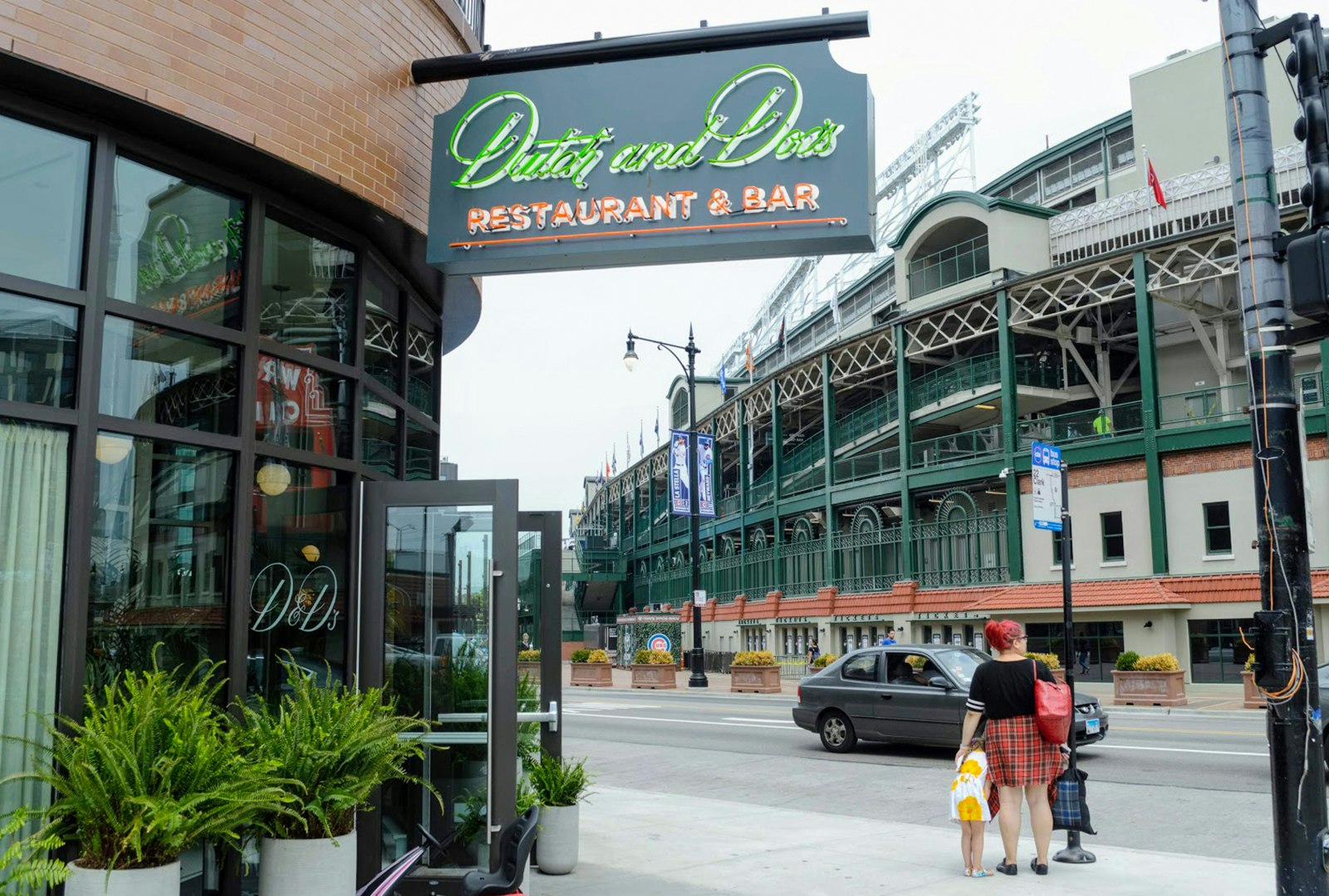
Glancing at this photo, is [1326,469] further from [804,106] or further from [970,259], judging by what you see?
[804,106]

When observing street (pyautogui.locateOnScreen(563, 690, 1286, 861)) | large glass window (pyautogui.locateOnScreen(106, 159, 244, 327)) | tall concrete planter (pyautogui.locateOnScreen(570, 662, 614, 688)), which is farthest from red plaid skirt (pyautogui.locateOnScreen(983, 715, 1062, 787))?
tall concrete planter (pyautogui.locateOnScreen(570, 662, 614, 688))

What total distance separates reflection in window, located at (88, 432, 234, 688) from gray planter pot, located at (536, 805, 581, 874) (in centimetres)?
309

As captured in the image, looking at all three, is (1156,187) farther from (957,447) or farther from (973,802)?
(973,802)

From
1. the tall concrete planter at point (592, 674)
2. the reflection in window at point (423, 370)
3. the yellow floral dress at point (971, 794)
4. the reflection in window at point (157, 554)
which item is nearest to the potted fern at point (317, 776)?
the reflection in window at point (157, 554)

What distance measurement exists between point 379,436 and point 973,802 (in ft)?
16.3

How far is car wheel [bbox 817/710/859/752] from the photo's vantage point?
57.5 ft

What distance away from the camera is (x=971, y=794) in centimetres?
828

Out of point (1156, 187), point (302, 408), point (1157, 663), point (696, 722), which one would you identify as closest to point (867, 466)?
point (1156, 187)

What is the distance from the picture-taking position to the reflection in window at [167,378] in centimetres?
606

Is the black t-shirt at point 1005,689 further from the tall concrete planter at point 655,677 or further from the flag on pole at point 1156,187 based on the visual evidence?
the flag on pole at point 1156,187

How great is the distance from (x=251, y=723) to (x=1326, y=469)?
30.7m

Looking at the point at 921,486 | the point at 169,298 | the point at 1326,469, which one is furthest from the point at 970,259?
the point at 169,298

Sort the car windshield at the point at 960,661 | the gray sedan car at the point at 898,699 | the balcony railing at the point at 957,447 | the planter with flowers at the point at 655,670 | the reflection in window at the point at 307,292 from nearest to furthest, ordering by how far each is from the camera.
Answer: the reflection in window at the point at 307,292 → the gray sedan car at the point at 898,699 → the car windshield at the point at 960,661 → the balcony railing at the point at 957,447 → the planter with flowers at the point at 655,670

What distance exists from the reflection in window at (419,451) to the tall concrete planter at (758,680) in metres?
27.3
